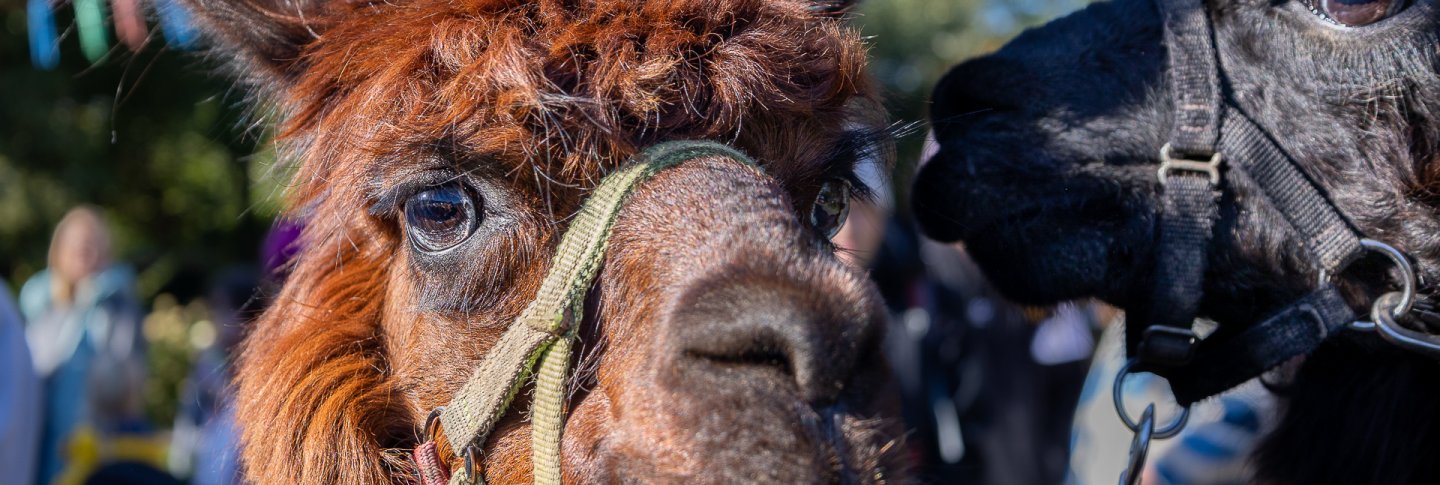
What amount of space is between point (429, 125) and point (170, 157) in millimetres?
14590

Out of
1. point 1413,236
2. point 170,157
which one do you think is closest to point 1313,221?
point 1413,236

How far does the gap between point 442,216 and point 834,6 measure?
1.23 metres

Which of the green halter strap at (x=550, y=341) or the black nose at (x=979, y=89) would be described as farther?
the black nose at (x=979, y=89)

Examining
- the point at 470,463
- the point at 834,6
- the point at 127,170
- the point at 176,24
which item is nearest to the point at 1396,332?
the point at 834,6

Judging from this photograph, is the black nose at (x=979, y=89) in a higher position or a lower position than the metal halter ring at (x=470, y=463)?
higher

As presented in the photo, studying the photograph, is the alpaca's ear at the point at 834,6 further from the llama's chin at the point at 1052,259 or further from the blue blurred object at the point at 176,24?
the blue blurred object at the point at 176,24

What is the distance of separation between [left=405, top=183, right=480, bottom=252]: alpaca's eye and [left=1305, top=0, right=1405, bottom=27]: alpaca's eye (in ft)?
6.83

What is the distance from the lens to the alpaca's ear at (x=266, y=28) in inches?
97.9

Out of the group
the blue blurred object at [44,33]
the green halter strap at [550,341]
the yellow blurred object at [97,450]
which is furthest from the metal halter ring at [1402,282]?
the yellow blurred object at [97,450]

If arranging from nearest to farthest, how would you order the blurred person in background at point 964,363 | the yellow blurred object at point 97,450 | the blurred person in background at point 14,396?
1. the blurred person in background at point 14,396
2. the yellow blurred object at point 97,450
3. the blurred person in background at point 964,363

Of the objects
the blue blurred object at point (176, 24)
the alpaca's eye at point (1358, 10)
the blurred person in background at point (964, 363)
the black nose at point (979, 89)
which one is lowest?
the blurred person in background at point (964, 363)

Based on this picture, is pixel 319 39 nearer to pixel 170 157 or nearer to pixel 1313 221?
pixel 1313 221

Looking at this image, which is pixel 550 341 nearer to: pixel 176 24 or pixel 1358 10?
A: pixel 176 24

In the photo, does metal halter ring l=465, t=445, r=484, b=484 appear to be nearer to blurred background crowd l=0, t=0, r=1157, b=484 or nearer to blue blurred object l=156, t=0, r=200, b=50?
blurred background crowd l=0, t=0, r=1157, b=484
